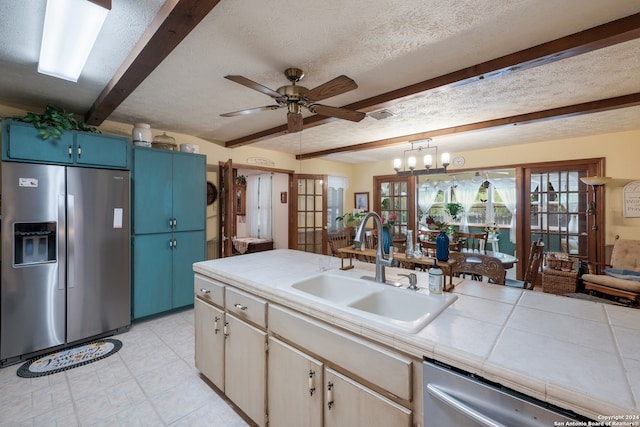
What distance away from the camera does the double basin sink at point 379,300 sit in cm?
111

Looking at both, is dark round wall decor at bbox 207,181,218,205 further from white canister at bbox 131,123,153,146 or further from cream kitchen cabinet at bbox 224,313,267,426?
cream kitchen cabinet at bbox 224,313,267,426

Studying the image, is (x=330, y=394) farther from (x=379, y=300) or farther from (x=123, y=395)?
(x=123, y=395)

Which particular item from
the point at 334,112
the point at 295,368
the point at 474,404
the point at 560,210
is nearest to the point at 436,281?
the point at 474,404

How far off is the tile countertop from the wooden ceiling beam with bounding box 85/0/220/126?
1.45 m

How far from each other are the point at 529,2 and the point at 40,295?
4168mm

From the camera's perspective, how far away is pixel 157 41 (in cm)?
155

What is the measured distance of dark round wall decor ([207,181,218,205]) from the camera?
4.16m

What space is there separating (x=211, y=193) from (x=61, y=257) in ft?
6.44

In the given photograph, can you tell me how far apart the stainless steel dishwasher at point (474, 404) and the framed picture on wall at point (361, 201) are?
5.63m

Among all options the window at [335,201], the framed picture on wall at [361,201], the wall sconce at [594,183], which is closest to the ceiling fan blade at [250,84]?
the wall sconce at [594,183]

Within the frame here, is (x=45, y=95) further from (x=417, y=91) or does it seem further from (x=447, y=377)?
(x=447, y=377)

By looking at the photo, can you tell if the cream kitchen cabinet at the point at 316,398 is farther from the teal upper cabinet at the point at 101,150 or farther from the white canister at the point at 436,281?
the teal upper cabinet at the point at 101,150

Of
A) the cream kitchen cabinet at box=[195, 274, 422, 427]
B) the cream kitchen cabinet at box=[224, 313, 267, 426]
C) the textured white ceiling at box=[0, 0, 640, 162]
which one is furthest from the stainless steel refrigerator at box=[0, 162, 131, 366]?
the cream kitchen cabinet at box=[224, 313, 267, 426]

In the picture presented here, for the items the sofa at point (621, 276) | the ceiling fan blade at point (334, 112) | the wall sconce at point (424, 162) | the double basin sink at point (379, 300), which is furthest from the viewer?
the wall sconce at point (424, 162)
